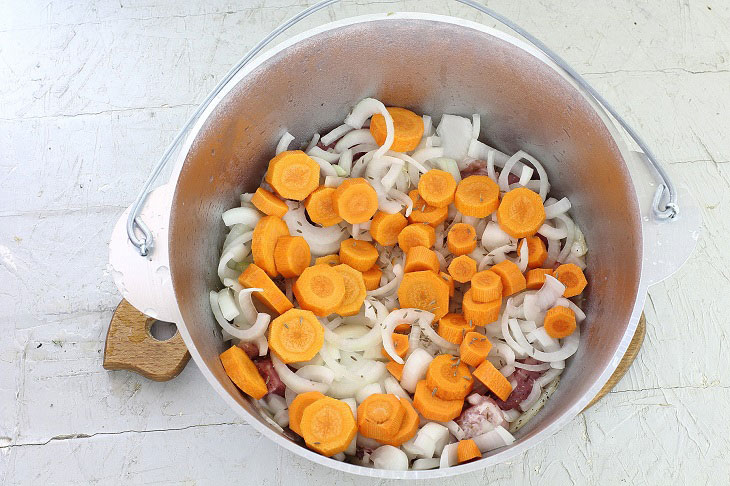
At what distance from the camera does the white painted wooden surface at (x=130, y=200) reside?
205 cm

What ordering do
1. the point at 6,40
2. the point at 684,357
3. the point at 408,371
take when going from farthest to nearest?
1. the point at 6,40
2. the point at 684,357
3. the point at 408,371

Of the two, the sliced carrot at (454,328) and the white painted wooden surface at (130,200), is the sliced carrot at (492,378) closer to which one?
the sliced carrot at (454,328)

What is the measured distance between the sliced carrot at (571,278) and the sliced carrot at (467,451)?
1.63 feet

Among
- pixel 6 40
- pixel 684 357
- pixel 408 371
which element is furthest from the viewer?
pixel 6 40

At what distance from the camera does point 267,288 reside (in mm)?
1912

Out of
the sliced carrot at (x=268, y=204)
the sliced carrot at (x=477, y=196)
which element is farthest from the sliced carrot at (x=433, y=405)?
the sliced carrot at (x=268, y=204)

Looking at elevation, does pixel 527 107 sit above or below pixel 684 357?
above

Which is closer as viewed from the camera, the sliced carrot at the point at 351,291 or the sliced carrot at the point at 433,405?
the sliced carrot at the point at 433,405

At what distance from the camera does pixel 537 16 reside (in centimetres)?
260

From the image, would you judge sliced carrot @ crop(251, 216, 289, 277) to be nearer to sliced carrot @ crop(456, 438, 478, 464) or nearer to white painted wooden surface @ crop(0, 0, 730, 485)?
white painted wooden surface @ crop(0, 0, 730, 485)

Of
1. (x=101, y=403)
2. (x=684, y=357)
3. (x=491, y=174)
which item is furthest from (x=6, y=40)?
(x=684, y=357)

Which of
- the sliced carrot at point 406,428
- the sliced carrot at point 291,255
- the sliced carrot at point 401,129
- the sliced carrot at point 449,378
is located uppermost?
the sliced carrot at point 401,129

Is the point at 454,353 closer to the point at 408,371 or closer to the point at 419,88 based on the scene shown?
the point at 408,371

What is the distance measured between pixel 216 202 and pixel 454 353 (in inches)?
31.0
